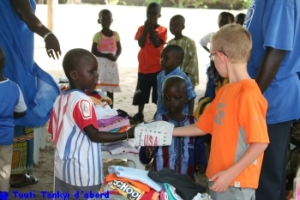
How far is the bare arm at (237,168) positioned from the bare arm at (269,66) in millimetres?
430

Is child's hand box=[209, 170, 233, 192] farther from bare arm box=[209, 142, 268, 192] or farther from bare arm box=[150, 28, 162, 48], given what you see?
bare arm box=[150, 28, 162, 48]

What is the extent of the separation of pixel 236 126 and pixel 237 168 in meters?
0.21

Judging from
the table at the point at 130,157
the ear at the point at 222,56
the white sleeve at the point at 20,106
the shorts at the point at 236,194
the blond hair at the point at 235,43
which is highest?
the blond hair at the point at 235,43

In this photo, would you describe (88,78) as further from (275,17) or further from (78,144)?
(275,17)

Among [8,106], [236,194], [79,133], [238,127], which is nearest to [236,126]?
[238,127]

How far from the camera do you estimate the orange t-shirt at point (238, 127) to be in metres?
2.34

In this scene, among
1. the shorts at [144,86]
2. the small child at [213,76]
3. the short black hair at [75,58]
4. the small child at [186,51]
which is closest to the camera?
the short black hair at [75,58]

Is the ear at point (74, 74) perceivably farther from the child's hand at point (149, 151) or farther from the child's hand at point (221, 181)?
the child's hand at point (221, 181)

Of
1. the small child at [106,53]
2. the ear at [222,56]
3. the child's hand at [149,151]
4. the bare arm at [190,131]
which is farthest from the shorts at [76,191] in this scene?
the small child at [106,53]

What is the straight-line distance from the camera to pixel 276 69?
2.64m

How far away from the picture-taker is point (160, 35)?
7.01 metres

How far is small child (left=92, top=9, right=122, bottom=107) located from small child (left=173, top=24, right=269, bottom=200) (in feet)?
15.4

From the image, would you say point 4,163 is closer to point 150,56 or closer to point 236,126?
point 236,126

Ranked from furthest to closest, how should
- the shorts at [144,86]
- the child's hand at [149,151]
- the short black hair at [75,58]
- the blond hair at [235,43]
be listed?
the shorts at [144,86] → the child's hand at [149,151] → the short black hair at [75,58] → the blond hair at [235,43]
